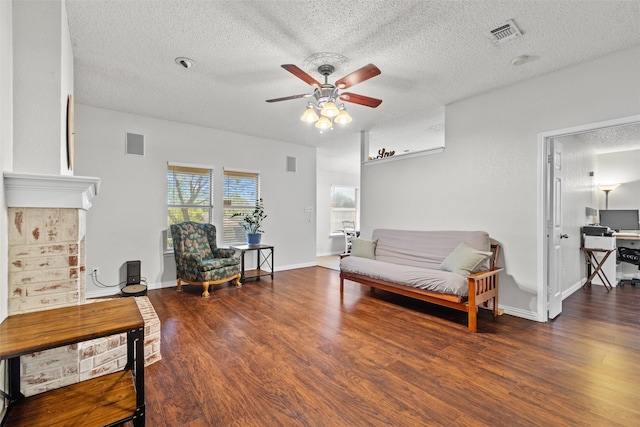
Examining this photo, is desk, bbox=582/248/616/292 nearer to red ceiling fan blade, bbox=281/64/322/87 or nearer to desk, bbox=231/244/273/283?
red ceiling fan blade, bbox=281/64/322/87

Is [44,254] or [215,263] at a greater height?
[44,254]

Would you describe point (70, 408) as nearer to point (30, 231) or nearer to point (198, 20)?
point (30, 231)

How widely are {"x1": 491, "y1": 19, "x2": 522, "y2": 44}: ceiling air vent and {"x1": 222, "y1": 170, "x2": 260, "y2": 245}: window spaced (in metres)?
4.21

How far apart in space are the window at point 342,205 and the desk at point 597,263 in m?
5.44

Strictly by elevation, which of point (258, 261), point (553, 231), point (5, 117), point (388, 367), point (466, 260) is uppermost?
point (5, 117)

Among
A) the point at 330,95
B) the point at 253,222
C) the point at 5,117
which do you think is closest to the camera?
the point at 5,117

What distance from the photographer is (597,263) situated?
15.6 feet

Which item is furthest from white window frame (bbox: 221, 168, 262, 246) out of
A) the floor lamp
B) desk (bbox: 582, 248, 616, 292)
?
the floor lamp

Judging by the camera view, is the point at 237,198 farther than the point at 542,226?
Yes

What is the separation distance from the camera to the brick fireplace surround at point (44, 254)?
4.69 feet

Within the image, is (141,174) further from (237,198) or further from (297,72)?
(297,72)

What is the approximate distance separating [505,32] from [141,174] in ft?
15.6

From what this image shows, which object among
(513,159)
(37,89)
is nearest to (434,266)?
(513,159)

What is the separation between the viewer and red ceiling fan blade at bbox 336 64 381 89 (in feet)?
7.67
